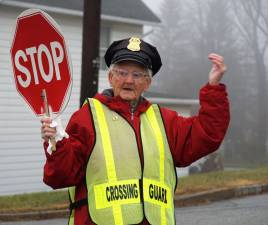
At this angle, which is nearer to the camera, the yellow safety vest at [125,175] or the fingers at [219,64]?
the yellow safety vest at [125,175]

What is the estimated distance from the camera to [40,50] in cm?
316

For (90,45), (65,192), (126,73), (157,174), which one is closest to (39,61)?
(126,73)

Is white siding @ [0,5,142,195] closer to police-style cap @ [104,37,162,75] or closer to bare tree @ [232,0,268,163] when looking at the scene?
police-style cap @ [104,37,162,75]

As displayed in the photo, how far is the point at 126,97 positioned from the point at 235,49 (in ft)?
202

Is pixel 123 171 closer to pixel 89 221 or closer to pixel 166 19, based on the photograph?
pixel 89 221

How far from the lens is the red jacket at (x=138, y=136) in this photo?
111 inches

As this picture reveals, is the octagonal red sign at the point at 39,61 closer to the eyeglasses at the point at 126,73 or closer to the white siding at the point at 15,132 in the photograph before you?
the eyeglasses at the point at 126,73

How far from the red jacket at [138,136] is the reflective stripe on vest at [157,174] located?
4 cm

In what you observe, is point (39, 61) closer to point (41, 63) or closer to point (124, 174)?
point (41, 63)

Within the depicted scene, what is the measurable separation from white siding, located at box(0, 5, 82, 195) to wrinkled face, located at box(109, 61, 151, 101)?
11.8 meters

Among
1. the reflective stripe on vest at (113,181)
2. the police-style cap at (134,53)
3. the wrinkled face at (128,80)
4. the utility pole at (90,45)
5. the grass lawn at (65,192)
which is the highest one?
the utility pole at (90,45)

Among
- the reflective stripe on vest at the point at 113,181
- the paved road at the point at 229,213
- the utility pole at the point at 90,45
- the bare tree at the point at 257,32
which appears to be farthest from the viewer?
the bare tree at the point at 257,32

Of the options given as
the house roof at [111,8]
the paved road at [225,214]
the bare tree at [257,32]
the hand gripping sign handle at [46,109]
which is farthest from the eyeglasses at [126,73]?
the bare tree at [257,32]

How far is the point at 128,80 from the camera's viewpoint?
121 inches
